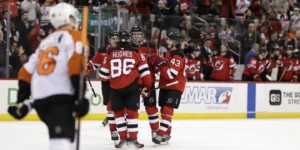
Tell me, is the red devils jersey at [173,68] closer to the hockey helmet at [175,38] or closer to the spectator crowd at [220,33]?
the hockey helmet at [175,38]

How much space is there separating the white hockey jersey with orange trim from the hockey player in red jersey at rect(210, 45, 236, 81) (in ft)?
35.7

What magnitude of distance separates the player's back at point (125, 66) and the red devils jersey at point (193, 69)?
6.95 meters

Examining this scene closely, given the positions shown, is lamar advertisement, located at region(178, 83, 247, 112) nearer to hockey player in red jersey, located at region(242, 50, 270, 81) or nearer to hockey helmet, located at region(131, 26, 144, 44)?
hockey player in red jersey, located at region(242, 50, 270, 81)

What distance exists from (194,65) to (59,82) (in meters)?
10.7

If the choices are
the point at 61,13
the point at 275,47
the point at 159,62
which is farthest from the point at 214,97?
the point at 61,13

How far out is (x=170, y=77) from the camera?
955cm

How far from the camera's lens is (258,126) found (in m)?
13.3

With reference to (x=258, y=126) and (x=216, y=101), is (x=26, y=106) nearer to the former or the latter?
A: (x=258, y=126)

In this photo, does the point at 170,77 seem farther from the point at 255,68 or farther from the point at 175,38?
the point at 255,68

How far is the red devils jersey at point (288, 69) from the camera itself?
17.1m

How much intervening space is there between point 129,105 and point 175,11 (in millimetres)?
8901

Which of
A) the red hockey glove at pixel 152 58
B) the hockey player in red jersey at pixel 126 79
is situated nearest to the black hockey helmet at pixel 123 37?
the hockey player in red jersey at pixel 126 79

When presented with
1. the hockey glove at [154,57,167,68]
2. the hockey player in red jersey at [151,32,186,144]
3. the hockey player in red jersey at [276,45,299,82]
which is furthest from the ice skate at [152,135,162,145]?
the hockey player in red jersey at [276,45,299,82]

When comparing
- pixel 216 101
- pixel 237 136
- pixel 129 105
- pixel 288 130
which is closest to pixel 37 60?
pixel 129 105
